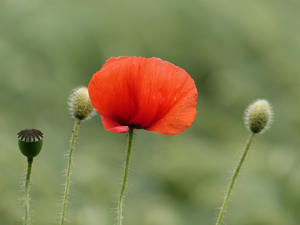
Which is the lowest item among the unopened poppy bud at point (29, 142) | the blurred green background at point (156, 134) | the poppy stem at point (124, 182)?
the poppy stem at point (124, 182)

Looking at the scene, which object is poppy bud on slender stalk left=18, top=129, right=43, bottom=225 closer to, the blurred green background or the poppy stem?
the poppy stem

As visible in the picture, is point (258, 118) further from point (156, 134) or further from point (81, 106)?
point (156, 134)

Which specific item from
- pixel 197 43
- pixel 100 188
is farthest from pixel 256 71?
pixel 100 188

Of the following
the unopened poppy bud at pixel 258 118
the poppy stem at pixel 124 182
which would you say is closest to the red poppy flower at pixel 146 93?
the poppy stem at pixel 124 182

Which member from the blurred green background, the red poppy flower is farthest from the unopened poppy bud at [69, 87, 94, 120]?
the blurred green background

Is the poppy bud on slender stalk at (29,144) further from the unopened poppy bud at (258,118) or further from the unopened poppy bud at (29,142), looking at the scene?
the unopened poppy bud at (258,118)
